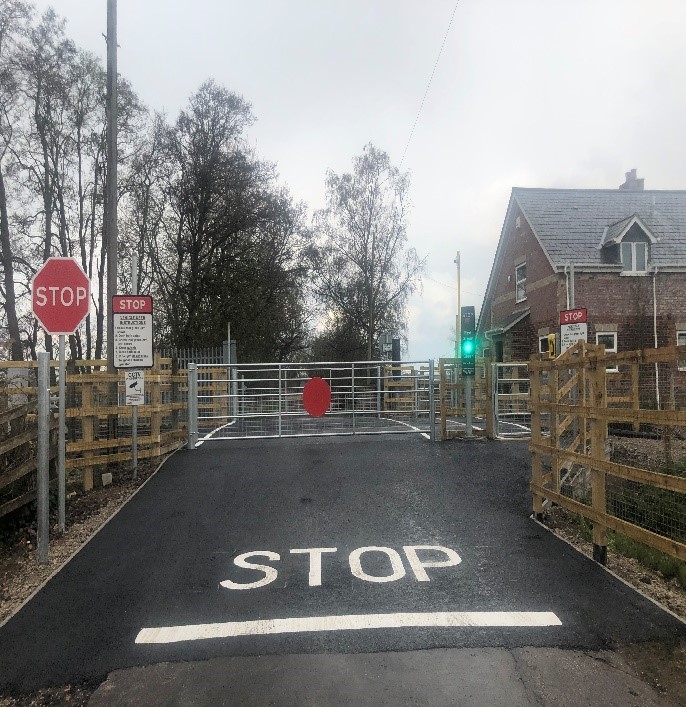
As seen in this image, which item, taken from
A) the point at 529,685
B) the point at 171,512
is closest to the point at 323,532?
the point at 171,512

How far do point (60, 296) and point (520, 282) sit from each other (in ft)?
77.9

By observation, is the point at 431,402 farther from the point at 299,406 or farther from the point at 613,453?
the point at 613,453

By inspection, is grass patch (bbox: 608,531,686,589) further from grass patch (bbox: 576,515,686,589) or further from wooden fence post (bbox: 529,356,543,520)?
wooden fence post (bbox: 529,356,543,520)

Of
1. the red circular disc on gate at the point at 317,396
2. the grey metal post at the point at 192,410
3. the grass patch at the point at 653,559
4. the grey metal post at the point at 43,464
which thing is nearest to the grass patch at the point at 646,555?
the grass patch at the point at 653,559

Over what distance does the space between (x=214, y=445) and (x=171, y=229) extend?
66.4 feet

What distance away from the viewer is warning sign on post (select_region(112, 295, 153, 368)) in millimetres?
9133

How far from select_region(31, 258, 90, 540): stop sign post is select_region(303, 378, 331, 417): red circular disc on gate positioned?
21.0ft

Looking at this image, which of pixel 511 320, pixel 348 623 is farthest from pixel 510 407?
pixel 511 320

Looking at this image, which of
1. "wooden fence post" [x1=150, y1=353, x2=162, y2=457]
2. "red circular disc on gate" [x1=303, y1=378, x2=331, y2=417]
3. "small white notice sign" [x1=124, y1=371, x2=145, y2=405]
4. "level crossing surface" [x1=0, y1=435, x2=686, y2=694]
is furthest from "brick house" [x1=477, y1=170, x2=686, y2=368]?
"level crossing surface" [x1=0, y1=435, x2=686, y2=694]

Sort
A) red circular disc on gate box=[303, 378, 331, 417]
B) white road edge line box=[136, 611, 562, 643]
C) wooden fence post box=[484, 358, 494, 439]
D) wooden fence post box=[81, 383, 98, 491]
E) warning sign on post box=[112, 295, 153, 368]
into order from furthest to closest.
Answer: red circular disc on gate box=[303, 378, 331, 417] < wooden fence post box=[484, 358, 494, 439] < warning sign on post box=[112, 295, 153, 368] < wooden fence post box=[81, 383, 98, 491] < white road edge line box=[136, 611, 562, 643]

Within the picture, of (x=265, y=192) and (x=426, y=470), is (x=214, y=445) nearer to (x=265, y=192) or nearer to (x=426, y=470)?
(x=426, y=470)

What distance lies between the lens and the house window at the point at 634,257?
23781 mm

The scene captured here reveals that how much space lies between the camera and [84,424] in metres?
9.18

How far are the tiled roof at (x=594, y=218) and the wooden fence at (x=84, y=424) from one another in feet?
56.2
